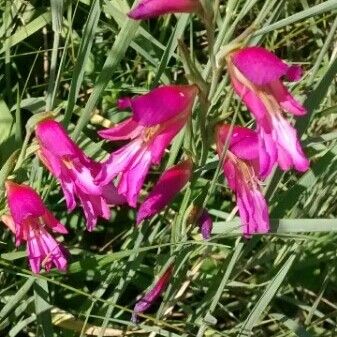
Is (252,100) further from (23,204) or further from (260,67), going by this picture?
(23,204)

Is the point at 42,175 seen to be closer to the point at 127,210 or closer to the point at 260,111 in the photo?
the point at 127,210

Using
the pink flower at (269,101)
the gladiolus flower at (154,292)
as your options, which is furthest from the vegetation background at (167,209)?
the pink flower at (269,101)

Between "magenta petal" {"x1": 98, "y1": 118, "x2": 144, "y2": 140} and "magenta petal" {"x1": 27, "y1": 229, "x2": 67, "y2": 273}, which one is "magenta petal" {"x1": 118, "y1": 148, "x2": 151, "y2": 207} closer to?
"magenta petal" {"x1": 98, "y1": 118, "x2": 144, "y2": 140}

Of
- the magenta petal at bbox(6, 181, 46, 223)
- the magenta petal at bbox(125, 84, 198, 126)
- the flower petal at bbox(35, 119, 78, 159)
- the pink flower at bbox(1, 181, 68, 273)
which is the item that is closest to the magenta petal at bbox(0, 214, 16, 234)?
the pink flower at bbox(1, 181, 68, 273)

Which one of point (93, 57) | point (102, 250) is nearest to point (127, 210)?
point (102, 250)

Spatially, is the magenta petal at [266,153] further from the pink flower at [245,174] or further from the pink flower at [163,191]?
the pink flower at [163,191]

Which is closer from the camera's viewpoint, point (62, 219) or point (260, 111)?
point (260, 111)

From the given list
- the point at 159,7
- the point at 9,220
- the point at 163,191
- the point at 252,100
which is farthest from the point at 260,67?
the point at 9,220
